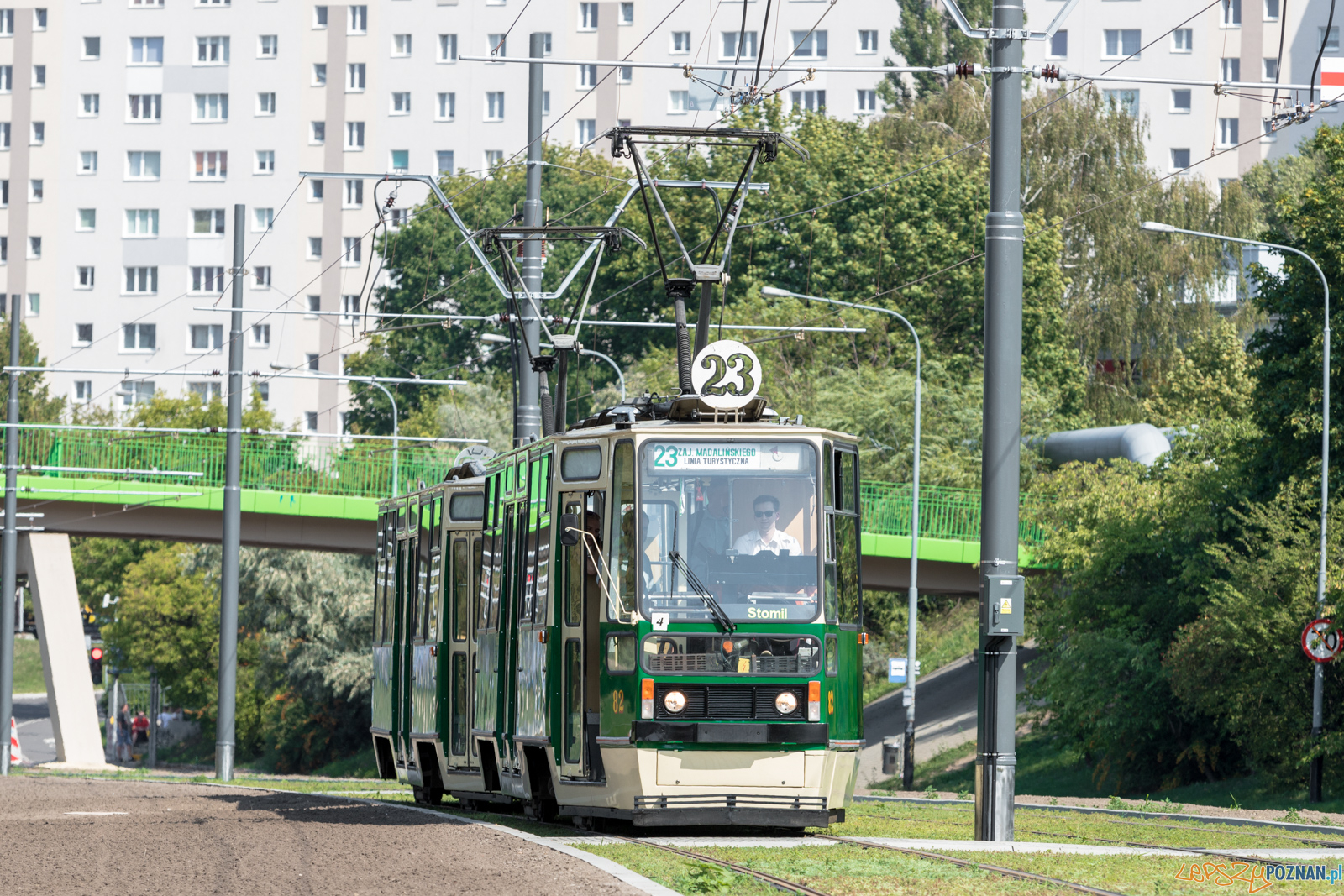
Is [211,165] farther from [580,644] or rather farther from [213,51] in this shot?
[580,644]

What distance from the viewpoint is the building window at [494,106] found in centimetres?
9769

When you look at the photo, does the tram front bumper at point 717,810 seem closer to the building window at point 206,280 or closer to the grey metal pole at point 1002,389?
the grey metal pole at point 1002,389

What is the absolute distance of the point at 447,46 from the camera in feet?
323

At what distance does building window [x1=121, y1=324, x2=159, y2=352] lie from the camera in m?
101

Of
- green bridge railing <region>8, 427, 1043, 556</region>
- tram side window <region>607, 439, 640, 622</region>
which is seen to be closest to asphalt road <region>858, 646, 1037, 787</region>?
green bridge railing <region>8, 427, 1043, 556</region>

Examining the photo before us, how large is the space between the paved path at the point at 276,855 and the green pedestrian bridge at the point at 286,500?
100 ft

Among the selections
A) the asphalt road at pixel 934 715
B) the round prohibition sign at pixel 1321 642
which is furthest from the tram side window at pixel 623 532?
the asphalt road at pixel 934 715

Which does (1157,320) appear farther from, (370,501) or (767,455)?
(767,455)

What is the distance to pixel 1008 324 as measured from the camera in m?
16.5

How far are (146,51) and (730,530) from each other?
9092cm

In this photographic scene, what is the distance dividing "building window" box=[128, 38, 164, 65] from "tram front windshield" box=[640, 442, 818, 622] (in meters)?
90.0

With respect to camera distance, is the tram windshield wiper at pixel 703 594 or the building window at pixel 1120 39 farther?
the building window at pixel 1120 39

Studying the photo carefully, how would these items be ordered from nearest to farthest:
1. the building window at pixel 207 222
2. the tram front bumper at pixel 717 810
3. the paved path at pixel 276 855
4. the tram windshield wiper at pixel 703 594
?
the paved path at pixel 276 855
the tram front bumper at pixel 717 810
the tram windshield wiper at pixel 703 594
the building window at pixel 207 222

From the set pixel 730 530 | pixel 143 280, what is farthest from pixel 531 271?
pixel 143 280
